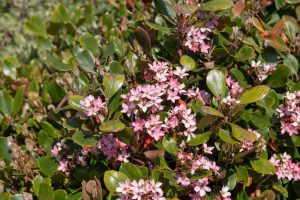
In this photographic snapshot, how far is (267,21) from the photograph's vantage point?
8.70 ft

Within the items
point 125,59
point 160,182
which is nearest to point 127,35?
point 125,59

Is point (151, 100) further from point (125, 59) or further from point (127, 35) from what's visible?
point (127, 35)

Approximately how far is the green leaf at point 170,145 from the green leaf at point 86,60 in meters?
0.56

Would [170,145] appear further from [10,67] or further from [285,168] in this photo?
[10,67]

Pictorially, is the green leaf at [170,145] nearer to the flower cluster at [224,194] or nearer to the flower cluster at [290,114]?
the flower cluster at [224,194]

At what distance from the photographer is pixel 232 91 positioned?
76.5 inches

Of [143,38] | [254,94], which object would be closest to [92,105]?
[143,38]

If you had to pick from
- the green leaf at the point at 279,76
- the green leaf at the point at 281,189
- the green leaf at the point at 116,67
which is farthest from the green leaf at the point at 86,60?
the green leaf at the point at 281,189

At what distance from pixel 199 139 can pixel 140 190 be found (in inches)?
12.6

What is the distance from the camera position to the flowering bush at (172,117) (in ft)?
5.90

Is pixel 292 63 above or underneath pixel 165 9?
underneath

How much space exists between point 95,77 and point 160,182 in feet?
2.29

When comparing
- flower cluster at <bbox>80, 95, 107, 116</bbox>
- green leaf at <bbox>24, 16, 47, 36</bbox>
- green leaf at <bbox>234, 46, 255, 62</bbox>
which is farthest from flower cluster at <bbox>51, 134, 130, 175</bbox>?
green leaf at <bbox>24, 16, 47, 36</bbox>

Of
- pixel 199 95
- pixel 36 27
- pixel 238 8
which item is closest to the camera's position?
pixel 199 95
